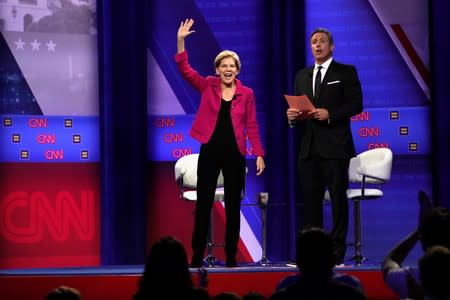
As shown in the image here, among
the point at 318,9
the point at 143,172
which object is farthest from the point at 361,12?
the point at 143,172

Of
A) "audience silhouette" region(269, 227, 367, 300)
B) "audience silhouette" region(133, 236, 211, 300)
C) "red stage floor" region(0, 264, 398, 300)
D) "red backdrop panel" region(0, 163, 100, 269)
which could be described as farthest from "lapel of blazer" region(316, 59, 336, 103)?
"audience silhouette" region(133, 236, 211, 300)

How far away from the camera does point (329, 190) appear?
5.78m

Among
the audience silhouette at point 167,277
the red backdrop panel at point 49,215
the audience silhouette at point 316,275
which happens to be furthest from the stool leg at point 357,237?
the audience silhouette at point 167,277

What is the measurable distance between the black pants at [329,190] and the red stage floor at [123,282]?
31 cm

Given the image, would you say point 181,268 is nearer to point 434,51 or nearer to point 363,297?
point 363,297

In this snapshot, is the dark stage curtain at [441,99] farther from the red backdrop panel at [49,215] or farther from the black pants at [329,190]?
the red backdrop panel at [49,215]

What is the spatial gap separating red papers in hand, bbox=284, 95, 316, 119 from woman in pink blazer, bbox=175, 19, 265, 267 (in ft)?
0.99

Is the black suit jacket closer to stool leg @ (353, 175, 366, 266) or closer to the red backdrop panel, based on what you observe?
stool leg @ (353, 175, 366, 266)

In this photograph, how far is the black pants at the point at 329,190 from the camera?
18.7 ft

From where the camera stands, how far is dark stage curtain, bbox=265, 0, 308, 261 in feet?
24.1

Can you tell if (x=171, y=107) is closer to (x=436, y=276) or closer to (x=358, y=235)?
(x=358, y=235)

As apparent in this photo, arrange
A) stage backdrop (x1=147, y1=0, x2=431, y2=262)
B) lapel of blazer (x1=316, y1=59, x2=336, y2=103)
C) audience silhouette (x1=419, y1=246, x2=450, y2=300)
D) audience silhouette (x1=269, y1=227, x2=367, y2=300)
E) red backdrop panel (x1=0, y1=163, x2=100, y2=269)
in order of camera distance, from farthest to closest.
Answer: stage backdrop (x1=147, y1=0, x2=431, y2=262) → red backdrop panel (x1=0, y1=163, x2=100, y2=269) → lapel of blazer (x1=316, y1=59, x2=336, y2=103) → audience silhouette (x1=269, y1=227, x2=367, y2=300) → audience silhouette (x1=419, y1=246, x2=450, y2=300)

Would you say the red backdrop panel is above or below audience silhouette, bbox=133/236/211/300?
below

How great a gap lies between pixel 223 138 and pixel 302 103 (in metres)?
0.58
